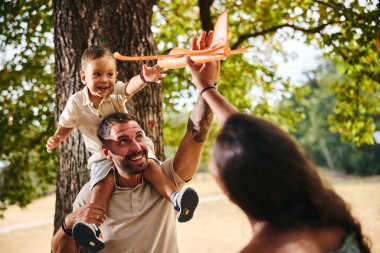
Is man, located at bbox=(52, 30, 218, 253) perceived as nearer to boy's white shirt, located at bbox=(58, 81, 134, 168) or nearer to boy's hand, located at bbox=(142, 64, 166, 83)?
boy's white shirt, located at bbox=(58, 81, 134, 168)

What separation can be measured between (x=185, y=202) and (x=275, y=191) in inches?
34.3

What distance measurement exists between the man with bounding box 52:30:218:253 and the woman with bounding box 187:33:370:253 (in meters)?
0.83

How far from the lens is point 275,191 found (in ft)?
5.05

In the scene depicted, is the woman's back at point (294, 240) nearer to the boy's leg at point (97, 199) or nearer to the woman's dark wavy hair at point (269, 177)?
the woman's dark wavy hair at point (269, 177)

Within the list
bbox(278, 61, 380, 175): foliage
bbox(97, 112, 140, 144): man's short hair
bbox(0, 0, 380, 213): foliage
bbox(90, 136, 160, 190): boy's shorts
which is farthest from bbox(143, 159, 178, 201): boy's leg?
bbox(278, 61, 380, 175): foliage

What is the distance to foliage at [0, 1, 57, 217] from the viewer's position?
20.0ft

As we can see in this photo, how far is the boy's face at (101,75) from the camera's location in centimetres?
247

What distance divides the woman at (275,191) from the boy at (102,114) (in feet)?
2.44

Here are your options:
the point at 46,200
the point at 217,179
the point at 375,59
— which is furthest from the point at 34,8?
the point at 46,200

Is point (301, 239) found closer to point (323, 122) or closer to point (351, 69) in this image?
point (351, 69)

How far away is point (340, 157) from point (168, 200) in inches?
1289

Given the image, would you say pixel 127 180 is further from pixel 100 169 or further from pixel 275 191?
pixel 275 191

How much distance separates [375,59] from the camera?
557 centimetres

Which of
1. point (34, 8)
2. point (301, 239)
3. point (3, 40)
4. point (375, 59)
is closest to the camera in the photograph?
point (301, 239)
